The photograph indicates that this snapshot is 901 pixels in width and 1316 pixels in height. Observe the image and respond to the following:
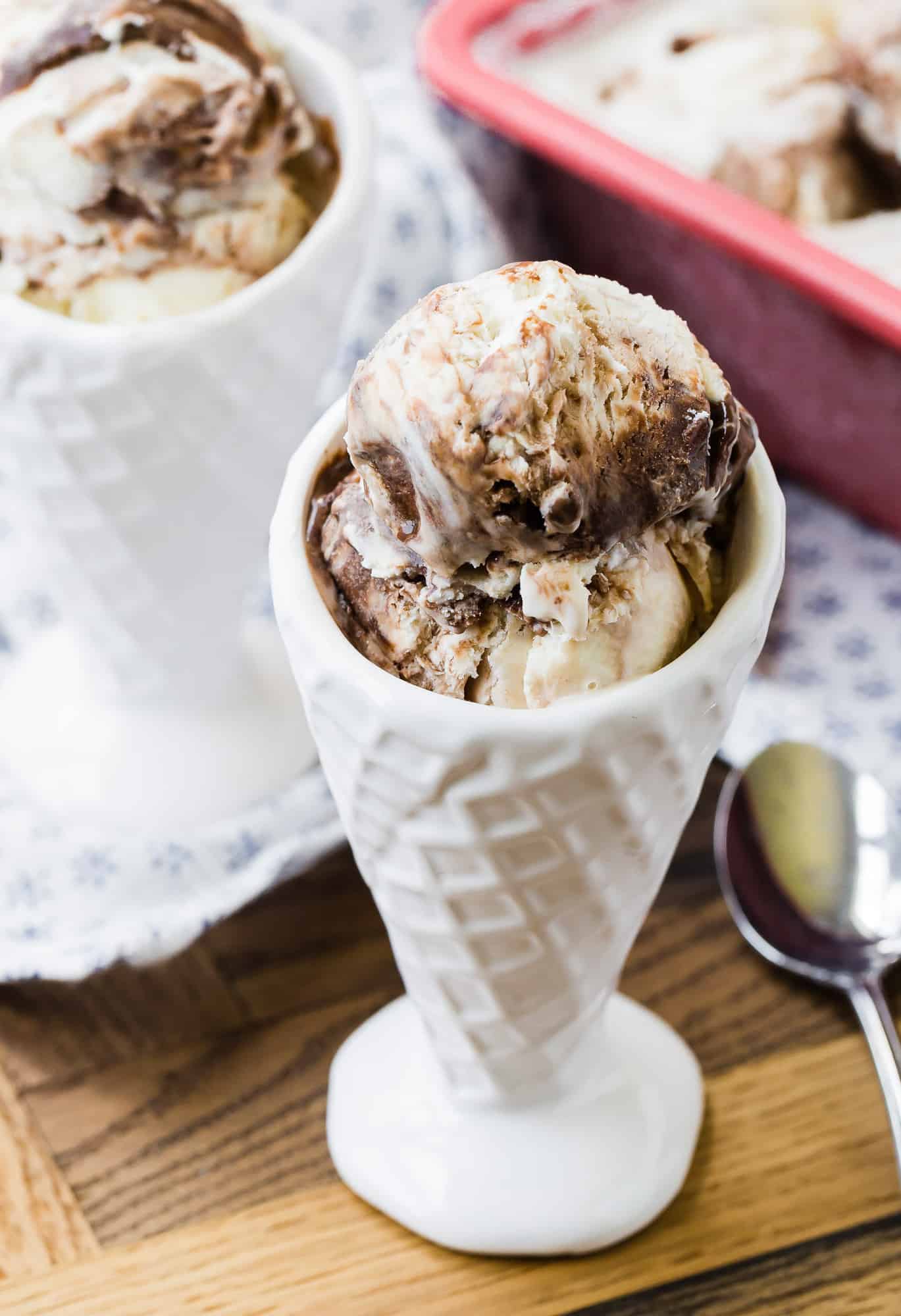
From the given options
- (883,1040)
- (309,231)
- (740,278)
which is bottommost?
(883,1040)

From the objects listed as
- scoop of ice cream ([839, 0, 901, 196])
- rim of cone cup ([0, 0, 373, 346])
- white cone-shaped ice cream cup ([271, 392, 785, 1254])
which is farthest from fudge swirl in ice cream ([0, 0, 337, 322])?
scoop of ice cream ([839, 0, 901, 196])

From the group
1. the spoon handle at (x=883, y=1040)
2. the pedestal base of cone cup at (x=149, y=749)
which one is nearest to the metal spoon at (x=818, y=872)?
the spoon handle at (x=883, y=1040)

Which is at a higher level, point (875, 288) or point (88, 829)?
point (875, 288)

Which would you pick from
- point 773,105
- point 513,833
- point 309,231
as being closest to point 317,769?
point 309,231

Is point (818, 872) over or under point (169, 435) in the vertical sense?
under

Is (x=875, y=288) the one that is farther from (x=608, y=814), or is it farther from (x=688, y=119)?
(x=608, y=814)

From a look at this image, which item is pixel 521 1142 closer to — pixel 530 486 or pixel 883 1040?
pixel 883 1040

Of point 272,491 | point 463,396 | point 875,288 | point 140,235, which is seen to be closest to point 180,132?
point 140,235
